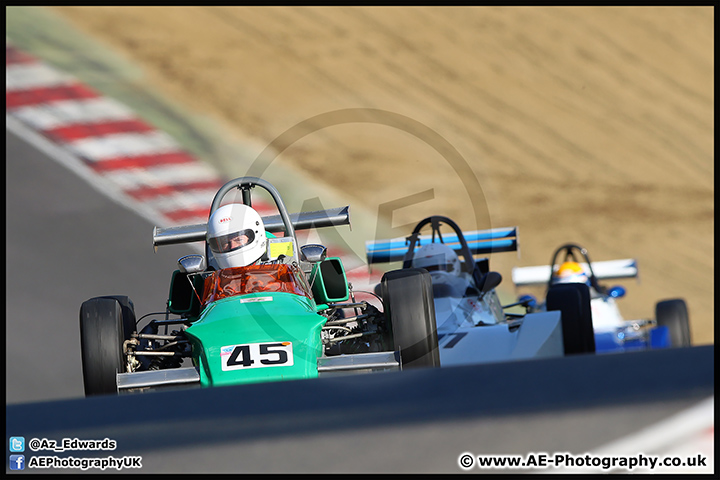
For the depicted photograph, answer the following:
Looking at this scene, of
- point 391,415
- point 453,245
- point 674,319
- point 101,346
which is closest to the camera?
point 391,415

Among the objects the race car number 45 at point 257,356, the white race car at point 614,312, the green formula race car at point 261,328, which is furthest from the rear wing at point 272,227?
the white race car at point 614,312

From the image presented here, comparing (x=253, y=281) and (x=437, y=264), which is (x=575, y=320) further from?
(x=253, y=281)

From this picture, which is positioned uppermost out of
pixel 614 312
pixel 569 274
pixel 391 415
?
pixel 569 274

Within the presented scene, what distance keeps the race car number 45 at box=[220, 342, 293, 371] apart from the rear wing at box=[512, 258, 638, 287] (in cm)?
664

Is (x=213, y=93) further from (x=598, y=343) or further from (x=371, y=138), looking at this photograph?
(x=598, y=343)

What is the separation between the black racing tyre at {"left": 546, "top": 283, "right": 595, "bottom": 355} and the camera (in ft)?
21.1

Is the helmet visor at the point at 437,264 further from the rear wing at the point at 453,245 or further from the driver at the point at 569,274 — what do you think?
the driver at the point at 569,274

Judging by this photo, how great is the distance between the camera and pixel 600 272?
1092 centimetres

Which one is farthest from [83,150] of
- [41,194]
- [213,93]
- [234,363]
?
[234,363]

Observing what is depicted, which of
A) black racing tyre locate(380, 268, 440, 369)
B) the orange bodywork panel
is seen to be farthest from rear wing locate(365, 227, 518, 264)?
black racing tyre locate(380, 268, 440, 369)

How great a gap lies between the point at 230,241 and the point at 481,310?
9.17ft

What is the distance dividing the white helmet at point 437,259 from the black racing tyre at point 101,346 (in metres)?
3.43

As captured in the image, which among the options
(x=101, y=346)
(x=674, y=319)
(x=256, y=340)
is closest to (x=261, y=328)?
(x=256, y=340)

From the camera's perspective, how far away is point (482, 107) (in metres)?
16.3
